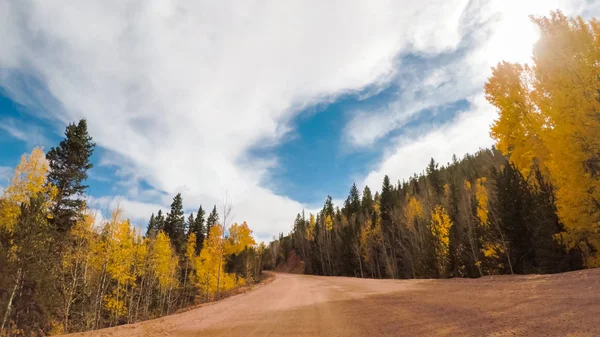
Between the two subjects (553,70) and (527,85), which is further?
(527,85)

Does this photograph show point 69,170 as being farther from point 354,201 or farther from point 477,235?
point 354,201

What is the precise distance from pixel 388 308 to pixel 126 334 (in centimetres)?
862

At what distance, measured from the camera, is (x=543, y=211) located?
59.7 ft

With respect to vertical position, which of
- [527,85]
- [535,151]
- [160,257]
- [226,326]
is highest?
[527,85]

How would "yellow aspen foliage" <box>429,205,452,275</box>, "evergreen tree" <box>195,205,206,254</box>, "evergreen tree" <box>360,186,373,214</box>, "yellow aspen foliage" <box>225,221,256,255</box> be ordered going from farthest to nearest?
"evergreen tree" <box>360,186,373,214</box> < "evergreen tree" <box>195,205,206,254</box> < "yellow aspen foliage" <box>225,221,256,255</box> < "yellow aspen foliage" <box>429,205,452,275</box>

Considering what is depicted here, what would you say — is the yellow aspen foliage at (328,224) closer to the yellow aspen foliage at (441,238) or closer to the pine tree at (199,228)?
the pine tree at (199,228)

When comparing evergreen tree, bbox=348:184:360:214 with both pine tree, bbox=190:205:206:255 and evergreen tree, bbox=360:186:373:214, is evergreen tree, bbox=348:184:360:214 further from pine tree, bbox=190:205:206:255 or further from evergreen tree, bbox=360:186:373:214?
pine tree, bbox=190:205:206:255

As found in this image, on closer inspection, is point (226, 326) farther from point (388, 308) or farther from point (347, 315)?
point (388, 308)

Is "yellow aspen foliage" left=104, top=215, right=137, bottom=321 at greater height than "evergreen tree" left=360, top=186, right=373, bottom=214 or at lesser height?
lesser

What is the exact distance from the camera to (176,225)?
57.4 m

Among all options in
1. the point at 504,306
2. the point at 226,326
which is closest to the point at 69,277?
the point at 226,326

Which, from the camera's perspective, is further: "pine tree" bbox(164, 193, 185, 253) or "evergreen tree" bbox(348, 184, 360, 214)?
"evergreen tree" bbox(348, 184, 360, 214)

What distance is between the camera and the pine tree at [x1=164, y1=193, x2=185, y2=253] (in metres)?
55.7

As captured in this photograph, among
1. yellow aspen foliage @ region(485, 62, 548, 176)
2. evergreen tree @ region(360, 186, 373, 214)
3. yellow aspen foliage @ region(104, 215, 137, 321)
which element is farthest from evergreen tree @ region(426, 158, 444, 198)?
yellow aspen foliage @ region(104, 215, 137, 321)
